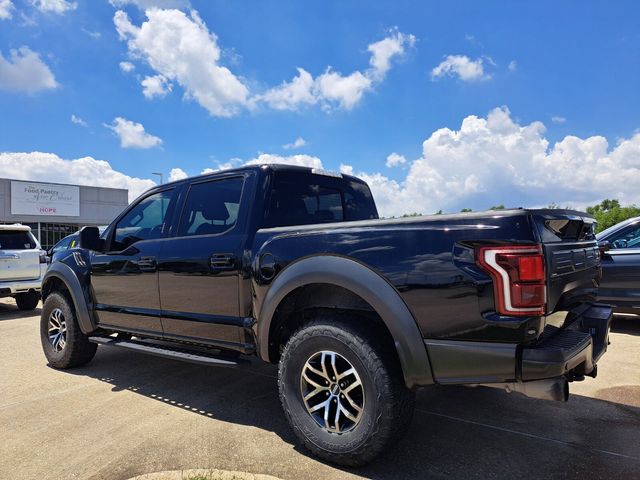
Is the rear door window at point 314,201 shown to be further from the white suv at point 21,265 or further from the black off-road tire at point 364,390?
the white suv at point 21,265

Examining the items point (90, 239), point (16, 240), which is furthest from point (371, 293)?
point (16, 240)

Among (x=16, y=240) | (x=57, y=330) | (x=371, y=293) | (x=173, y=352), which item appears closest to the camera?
(x=371, y=293)

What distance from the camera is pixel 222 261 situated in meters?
3.44

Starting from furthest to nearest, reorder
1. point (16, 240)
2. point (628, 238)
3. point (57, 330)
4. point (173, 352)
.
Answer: point (16, 240) → point (628, 238) → point (57, 330) → point (173, 352)

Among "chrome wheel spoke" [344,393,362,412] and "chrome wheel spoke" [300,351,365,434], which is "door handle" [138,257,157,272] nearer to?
"chrome wheel spoke" [300,351,365,434]

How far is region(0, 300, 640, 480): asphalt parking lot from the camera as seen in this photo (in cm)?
278

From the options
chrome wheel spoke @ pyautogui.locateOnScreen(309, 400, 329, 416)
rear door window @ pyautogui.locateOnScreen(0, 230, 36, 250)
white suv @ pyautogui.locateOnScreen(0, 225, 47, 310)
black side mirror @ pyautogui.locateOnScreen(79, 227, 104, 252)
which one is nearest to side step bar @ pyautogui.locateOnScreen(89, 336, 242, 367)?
chrome wheel spoke @ pyautogui.locateOnScreen(309, 400, 329, 416)

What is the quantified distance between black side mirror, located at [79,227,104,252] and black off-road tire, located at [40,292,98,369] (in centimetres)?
90

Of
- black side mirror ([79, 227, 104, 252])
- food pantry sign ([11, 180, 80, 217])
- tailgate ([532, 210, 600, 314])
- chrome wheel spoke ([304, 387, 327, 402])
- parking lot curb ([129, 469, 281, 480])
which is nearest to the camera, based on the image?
tailgate ([532, 210, 600, 314])

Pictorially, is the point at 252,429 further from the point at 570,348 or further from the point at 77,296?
the point at 77,296

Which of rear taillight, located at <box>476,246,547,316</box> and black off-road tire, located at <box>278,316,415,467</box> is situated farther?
black off-road tire, located at <box>278,316,415,467</box>

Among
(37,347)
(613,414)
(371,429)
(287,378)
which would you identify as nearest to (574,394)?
(613,414)

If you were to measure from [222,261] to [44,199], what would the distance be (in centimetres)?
3791

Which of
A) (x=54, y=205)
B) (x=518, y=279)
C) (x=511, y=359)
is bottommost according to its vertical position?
(x=511, y=359)
